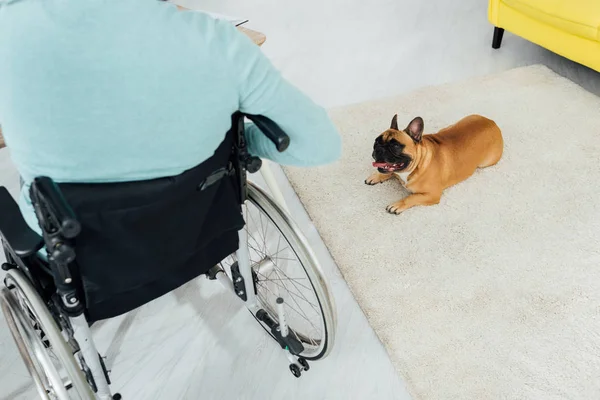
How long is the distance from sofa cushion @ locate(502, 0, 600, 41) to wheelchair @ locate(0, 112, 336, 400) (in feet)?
5.65

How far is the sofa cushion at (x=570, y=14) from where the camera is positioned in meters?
2.13

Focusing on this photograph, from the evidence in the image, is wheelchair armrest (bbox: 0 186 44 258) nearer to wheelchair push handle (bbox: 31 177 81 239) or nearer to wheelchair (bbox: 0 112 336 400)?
wheelchair (bbox: 0 112 336 400)

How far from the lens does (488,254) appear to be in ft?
5.51

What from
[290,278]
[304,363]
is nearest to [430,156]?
[290,278]

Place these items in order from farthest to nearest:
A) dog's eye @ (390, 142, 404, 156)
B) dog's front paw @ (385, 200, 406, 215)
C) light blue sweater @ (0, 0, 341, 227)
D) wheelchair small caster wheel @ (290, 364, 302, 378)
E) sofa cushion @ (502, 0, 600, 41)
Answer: sofa cushion @ (502, 0, 600, 41) → dog's front paw @ (385, 200, 406, 215) → dog's eye @ (390, 142, 404, 156) → wheelchair small caster wheel @ (290, 364, 302, 378) → light blue sweater @ (0, 0, 341, 227)

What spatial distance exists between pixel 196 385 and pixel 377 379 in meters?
0.47

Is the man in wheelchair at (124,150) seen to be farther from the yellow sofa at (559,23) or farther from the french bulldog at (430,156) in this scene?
the yellow sofa at (559,23)

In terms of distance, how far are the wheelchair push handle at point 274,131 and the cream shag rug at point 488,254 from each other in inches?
30.8

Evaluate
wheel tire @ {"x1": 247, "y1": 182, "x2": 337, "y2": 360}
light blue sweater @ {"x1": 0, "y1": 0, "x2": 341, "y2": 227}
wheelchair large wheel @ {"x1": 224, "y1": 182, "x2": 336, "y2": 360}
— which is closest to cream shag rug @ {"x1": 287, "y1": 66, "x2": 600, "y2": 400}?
wheelchair large wheel @ {"x1": 224, "y1": 182, "x2": 336, "y2": 360}

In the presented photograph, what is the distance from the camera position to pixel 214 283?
1.63 metres

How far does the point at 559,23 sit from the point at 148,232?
2.09 meters

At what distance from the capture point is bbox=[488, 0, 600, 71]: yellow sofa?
7.06 ft

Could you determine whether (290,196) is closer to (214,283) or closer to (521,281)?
(214,283)

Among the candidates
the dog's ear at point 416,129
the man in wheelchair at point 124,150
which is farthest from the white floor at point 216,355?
the dog's ear at point 416,129
